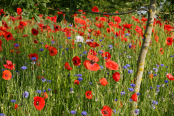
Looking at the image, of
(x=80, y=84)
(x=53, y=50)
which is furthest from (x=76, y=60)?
(x=53, y=50)

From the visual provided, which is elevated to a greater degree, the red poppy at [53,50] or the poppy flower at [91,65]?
the poppy flower at [91,65]

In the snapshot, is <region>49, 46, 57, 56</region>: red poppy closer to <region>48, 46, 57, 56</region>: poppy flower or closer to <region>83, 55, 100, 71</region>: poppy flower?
<region>48, 46, 57, 56</region>: poppy flower

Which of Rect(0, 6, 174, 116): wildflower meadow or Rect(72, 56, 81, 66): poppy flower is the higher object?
Rect(72, 56, 81, 66): poppy flower

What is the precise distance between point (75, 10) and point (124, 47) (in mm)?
2052

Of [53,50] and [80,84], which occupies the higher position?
[53,50]

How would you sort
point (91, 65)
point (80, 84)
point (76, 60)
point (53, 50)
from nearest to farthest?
point (91, 65) → point (76, 60) → point (80, 84) → point (53, 50)

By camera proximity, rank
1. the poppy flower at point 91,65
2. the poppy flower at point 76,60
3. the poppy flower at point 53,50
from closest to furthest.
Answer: the poppy flower at point 91,65 < the poppy flower at point 76,60 < the poppy flower at point 53,50

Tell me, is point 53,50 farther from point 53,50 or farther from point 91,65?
point 91,65

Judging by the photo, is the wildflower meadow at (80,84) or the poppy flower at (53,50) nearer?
the wildflower meadow at (80,84)

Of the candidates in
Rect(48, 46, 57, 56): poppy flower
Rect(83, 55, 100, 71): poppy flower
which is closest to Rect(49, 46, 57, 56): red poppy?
Rect(48, 46, 57, 56): poppy flower

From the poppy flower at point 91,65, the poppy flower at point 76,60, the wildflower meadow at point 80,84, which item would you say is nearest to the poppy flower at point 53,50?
the wildflower meadow at point 80,84

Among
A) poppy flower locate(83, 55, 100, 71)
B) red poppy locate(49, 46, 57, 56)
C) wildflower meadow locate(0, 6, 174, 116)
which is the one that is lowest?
wildflower meadow locate(0, 6, 174, 116)

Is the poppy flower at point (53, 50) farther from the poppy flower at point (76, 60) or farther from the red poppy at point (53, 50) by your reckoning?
the poppy flower at point (76, 60)

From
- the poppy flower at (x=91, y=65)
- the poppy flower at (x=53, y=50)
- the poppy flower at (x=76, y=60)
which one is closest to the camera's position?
the poppy flower at (x=91, y=65)
